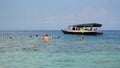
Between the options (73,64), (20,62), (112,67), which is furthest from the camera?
(20,62)

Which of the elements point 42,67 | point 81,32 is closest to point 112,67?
point 42,67

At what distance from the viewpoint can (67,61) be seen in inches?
1125

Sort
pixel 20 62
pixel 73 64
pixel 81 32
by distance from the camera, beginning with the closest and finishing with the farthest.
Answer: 1. pixel 73 64
2. pixel 20 62
3. pixel 81 32

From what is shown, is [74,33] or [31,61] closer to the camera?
[31,61]

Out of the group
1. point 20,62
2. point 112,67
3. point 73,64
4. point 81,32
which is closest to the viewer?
point 112,67

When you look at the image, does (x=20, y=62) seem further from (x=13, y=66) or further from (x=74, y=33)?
(x=74, y=33)

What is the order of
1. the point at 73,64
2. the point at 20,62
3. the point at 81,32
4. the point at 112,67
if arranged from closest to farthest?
the point at 112,67 < the point at 73,64 < the point at 20,62 < the point at 81,32

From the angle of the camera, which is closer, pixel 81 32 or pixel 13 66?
→ pixel 13 66

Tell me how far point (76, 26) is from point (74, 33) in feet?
11.7

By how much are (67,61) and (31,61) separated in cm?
305

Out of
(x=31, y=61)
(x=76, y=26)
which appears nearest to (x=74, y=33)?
(x=76, y=26)

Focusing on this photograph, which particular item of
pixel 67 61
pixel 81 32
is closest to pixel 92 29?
pixel 81 32

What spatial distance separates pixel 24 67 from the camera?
25391 mm

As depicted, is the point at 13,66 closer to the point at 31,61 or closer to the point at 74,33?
the point at 31,61
